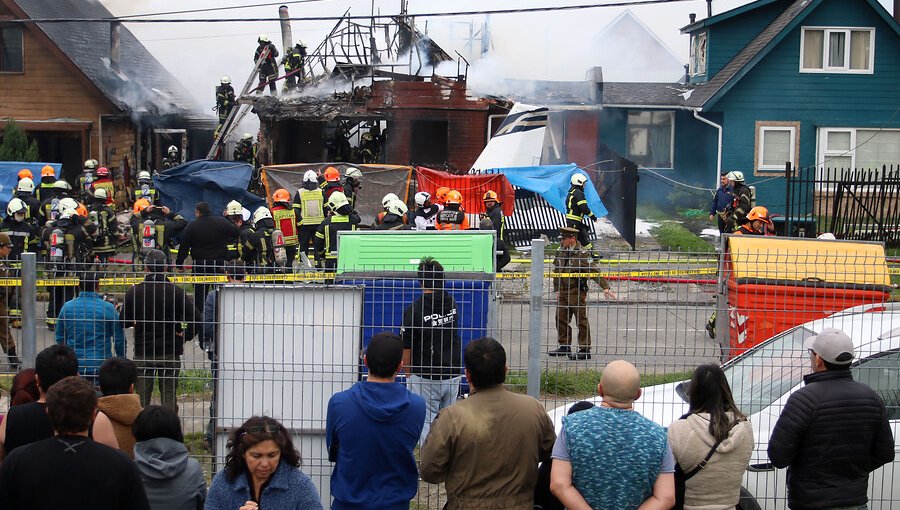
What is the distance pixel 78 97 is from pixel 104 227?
443 inches

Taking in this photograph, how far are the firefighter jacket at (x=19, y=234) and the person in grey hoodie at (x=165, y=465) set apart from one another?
882cm

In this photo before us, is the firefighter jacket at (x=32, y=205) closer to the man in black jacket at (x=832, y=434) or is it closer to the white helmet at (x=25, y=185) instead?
the white helmet at (x=25, y=185)

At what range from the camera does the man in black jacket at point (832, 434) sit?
4.75 m

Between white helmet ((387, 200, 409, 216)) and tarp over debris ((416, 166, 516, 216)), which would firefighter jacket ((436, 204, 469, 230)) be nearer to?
white helmet ((387, 200, 409, 216))

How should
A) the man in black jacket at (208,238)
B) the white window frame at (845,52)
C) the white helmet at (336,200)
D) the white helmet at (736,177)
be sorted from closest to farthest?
the man in black jacket at (208,238), the white helmet at (336,200), the white helmet at (736,177), the white window frame at (845,52)

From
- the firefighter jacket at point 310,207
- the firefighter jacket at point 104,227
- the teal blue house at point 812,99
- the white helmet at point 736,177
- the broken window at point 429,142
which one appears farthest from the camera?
the teal blue house at point 812,99

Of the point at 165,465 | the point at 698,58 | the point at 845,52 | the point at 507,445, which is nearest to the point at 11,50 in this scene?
the point at 698,58

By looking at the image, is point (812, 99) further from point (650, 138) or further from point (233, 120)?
point (233, 120)

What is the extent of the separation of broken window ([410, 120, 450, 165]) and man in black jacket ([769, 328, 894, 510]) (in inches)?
756

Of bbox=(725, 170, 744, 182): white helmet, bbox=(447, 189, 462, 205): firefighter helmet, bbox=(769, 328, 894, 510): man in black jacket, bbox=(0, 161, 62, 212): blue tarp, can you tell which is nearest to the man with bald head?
bbox=(769, 328, 894, 510): man in black jacket

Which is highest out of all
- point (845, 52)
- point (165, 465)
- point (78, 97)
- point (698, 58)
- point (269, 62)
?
point (698, 58)

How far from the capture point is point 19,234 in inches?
499

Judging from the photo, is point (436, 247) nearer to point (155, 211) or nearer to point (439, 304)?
point (439, 304)

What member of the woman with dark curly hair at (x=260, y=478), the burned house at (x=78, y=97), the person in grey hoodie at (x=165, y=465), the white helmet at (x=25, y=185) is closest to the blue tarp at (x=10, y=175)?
the white helmet at (x=25, y=185)
